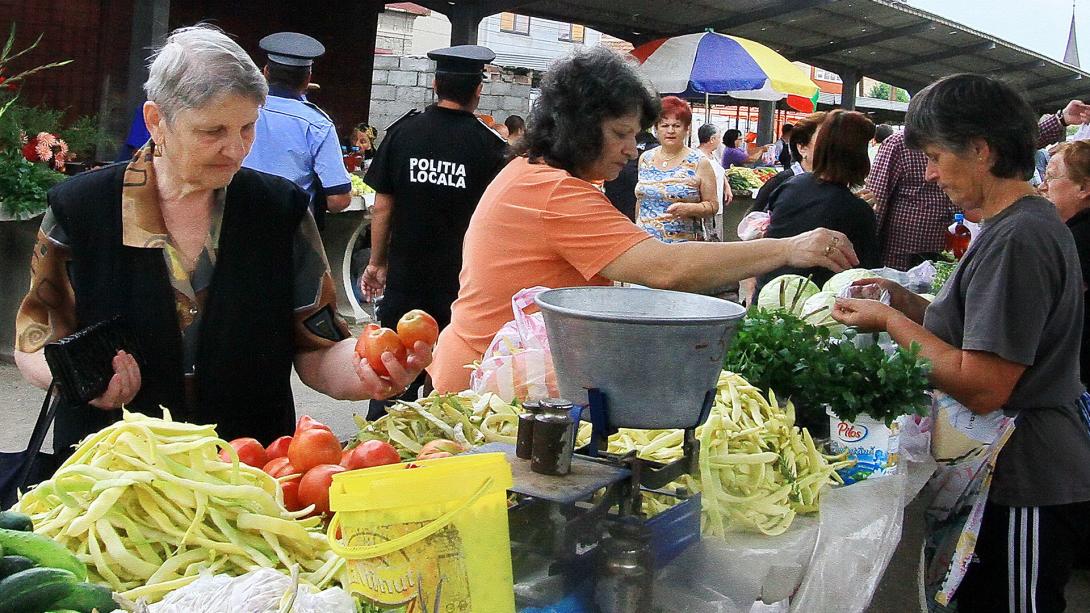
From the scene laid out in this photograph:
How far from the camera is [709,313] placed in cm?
223

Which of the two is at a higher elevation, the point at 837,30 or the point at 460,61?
the point at 837,30

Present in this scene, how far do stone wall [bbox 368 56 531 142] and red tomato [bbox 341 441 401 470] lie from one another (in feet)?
42.9

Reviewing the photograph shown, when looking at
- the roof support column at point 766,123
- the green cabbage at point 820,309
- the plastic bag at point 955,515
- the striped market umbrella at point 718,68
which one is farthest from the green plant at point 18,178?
the roof support column at point 766,123

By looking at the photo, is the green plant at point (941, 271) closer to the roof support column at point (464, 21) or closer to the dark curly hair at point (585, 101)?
the dark curly hair at point (585, 101)

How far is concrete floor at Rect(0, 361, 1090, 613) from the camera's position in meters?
3.16

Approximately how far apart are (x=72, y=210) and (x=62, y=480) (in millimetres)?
980

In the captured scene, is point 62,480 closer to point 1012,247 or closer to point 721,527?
point 721,527

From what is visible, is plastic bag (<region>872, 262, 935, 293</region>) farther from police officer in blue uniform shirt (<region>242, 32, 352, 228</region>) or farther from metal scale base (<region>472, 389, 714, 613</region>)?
police officer in blue uniform shirt (<region>242, 32, 352, 228</region>)

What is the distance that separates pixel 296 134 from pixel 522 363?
2928mm

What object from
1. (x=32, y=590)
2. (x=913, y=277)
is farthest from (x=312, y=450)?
(x=913, y=277)

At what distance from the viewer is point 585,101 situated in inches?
125

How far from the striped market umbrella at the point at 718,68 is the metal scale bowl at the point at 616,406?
34.7 feet

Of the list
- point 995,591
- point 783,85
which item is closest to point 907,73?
point 783,85

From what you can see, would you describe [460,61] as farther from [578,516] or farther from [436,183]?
[578,516]
